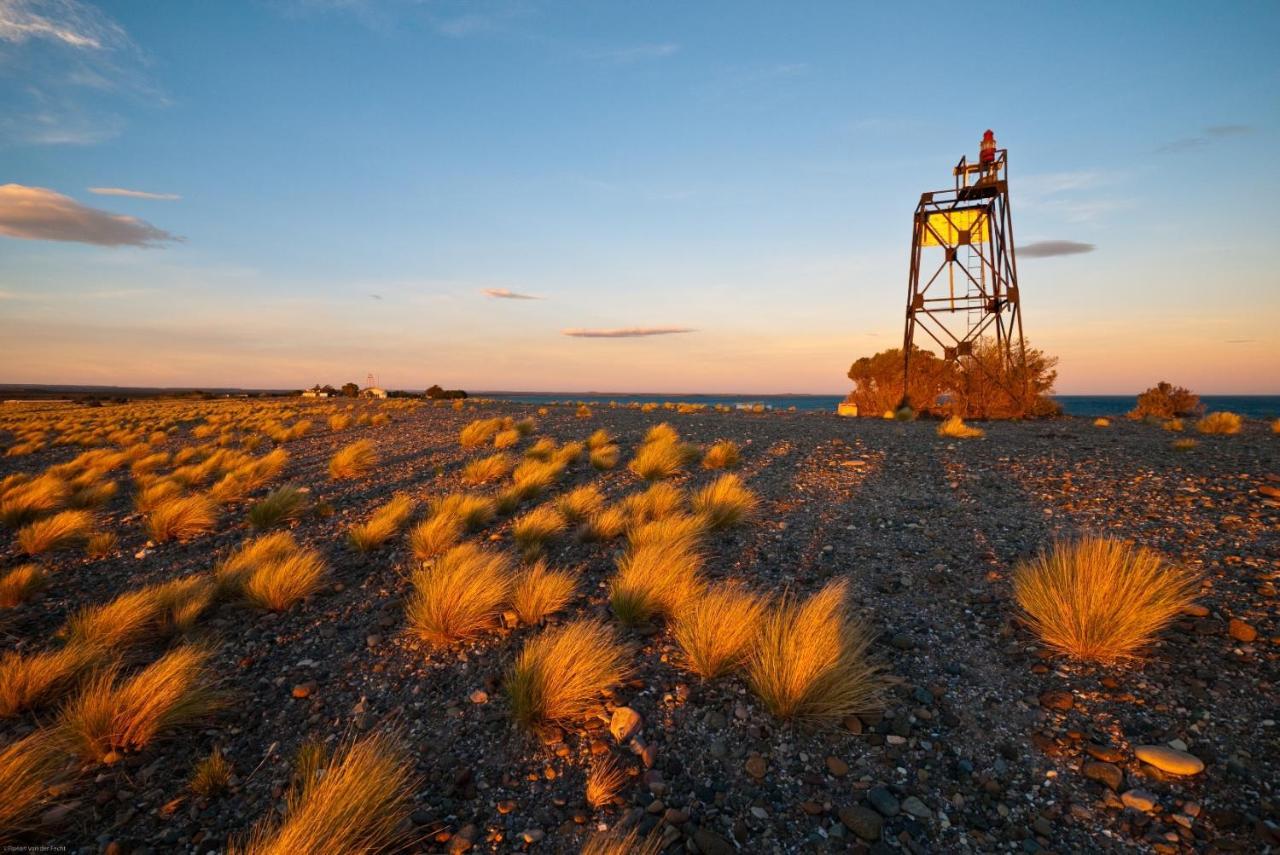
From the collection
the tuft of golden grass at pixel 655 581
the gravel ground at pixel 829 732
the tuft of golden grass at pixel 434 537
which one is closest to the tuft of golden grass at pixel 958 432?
the gravel ground at pixel 829 732

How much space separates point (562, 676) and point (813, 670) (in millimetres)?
1569

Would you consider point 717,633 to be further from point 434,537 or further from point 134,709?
point 434,537

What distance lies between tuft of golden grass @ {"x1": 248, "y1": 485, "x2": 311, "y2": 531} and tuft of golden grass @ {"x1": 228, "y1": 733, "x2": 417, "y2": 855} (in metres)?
5.99

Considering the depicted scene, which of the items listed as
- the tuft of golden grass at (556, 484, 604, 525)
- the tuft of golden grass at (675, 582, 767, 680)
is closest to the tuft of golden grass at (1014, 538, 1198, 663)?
the tuft of golden grass at (675, 582, 767, 680)

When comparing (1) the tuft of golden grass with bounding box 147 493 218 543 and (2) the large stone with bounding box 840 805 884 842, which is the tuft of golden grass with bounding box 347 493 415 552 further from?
(2) the large stone with bounding box 840 805 884 842

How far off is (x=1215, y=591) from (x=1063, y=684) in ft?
6.54

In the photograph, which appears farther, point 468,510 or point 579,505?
point 579,505

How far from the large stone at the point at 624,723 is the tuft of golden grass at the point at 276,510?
6.79 meters

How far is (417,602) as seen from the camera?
4.75 metres

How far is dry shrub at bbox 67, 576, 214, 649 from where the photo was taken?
436 cm

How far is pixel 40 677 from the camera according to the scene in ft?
11.9

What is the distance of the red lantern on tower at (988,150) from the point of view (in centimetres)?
1789

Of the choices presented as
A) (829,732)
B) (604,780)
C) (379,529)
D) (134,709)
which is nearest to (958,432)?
(829,732)

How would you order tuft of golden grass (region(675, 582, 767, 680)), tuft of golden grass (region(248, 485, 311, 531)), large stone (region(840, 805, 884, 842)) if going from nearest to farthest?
large stone (region(840, 805, 884, 842)) → tuft of golden grass (region(675, 582, 767, 680)) → tuft of golden grass (region(248, 485, 311, 531))
